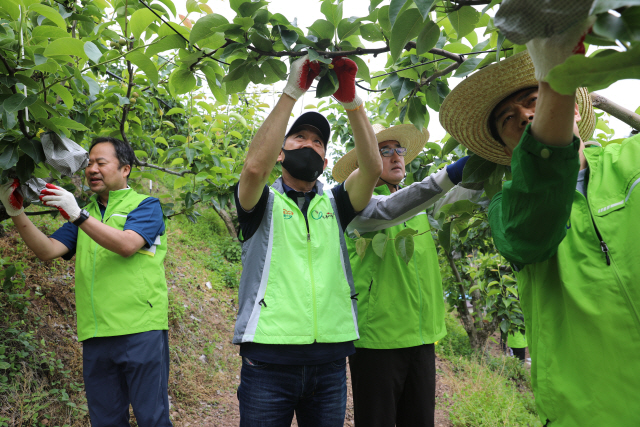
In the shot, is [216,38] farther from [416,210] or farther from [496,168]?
[416,210]

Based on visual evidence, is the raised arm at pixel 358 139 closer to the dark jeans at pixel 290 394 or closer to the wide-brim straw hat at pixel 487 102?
the wide-brim straw hat at pixel 487 102

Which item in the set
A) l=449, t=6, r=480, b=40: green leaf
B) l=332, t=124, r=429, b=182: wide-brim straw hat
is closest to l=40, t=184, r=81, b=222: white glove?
l=332, t=124, r=429, b=182: wide-brim straw hat

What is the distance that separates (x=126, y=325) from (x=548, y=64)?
2.03 meters

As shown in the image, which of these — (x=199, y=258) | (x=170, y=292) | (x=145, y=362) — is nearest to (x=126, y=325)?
(x=145, y=362)

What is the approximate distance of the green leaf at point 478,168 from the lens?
1.40 metres

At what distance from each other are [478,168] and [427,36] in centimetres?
56

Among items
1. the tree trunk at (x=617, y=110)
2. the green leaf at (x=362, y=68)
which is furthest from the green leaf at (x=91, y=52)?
the tree trunk at (x=617, y=110)

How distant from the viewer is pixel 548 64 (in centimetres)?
59

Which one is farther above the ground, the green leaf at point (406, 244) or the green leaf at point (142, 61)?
the green leaf at point (142, 61)

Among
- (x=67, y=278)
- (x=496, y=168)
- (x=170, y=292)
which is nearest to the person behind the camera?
(x=496, y=168)

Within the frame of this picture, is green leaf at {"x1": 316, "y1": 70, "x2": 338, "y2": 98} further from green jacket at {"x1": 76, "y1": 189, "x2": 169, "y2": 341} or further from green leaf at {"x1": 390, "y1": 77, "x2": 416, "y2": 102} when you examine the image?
green jacket at {"x1": 76, "y1": 189, "x2": 169, "y2": 341}

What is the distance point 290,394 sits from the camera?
1.51 metres

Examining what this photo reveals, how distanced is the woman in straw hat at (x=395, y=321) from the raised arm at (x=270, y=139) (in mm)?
614

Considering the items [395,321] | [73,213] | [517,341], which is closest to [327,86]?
[395,321]
